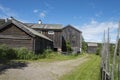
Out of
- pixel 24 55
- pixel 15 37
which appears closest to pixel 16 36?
pixel 15 37

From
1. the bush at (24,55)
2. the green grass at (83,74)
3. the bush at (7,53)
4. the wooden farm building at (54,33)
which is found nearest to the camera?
the green grass at (83,74)

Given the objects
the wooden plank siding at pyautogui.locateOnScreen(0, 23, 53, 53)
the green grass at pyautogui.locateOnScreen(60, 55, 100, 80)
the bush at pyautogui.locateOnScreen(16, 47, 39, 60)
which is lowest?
the green grass at pyautogui.locateOnScreen(60, 55, 100, 80)

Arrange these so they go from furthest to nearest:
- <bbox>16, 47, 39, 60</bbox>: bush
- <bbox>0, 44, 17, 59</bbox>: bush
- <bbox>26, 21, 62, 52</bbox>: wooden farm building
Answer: <bbox>26, 21, 62, 52</bbox>: wooden farm building < <bbox>16, 47, 39, 60</bbox>: bush < <bbox>0, 44, 17, 59</bbox>: bush

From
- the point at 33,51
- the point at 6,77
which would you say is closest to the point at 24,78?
the point at 6,77

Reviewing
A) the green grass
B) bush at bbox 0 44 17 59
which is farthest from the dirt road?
bush at bbox 0 44 17 59

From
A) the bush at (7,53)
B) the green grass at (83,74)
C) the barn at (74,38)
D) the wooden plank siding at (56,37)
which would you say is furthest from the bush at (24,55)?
the barn at (74,38)

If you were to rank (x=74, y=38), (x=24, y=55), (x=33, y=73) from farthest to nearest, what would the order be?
(x=74, y=38), (x=24, y=55), (x=33, y=73)

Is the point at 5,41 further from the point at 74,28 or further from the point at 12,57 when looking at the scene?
the point at 74,28

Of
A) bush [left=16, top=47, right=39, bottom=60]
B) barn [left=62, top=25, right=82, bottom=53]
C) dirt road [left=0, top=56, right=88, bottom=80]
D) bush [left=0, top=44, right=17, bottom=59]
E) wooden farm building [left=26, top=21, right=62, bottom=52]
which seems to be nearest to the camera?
dirt road [left=0, top=56, right=88, bottom=80]

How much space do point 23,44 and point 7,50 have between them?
4.06 meters

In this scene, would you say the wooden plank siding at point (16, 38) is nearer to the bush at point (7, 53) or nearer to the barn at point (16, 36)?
the barn at point (16, 36)

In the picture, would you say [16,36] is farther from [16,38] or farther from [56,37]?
[56,37]

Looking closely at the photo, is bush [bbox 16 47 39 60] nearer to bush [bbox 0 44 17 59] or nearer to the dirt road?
bush [bbox 0 44 17 59]

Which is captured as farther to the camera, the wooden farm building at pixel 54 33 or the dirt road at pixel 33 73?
the wooden farm building at pixel 54 33
